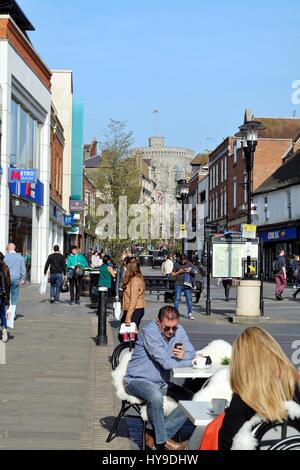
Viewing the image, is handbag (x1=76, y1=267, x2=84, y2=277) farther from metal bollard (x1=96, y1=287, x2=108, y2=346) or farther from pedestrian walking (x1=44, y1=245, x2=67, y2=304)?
metal bollard (x1=96, y1=287, x2=108, y2=346)

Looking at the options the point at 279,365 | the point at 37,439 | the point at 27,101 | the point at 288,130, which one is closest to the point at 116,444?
the point at 37,439

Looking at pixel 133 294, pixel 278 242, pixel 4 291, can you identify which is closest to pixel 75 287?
pixel 4 291

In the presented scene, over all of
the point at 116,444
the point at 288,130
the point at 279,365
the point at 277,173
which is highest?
the point at 288,130

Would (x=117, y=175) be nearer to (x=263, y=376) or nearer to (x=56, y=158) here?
(x=56, y=158)

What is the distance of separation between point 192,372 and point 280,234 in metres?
42.1

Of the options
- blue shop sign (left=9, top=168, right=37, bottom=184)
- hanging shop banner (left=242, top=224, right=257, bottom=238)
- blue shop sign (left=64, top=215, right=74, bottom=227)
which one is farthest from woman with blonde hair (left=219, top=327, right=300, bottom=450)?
blue shop sign (left=64, top=215, right=74, bottom=227)

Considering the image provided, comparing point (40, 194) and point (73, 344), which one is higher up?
point (40, 194)

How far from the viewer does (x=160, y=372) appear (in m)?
6.70

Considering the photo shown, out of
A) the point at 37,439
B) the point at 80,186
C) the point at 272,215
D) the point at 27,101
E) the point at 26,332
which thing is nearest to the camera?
the point at 37,439

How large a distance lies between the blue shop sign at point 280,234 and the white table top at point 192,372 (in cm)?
3926

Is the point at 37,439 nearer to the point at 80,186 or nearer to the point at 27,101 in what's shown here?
the point at 27,101

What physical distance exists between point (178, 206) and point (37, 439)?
88.2m

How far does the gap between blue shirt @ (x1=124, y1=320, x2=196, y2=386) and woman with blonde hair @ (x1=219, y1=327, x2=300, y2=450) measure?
7.85 ft
